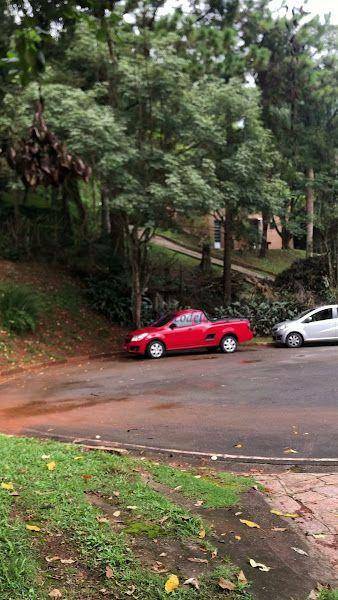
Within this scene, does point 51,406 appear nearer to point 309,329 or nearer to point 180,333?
point 180,333

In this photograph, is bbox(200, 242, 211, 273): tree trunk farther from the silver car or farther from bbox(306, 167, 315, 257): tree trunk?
the silver car

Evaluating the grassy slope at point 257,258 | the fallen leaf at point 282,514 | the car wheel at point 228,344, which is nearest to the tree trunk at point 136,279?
the car wheel at point 228,344

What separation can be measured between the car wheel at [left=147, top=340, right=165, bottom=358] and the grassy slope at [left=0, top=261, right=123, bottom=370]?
2277 millimetres

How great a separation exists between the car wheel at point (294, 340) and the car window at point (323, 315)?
2.79 ft

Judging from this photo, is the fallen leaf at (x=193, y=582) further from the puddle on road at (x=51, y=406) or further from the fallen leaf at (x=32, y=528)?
the puddle on road at (x=51, y=406)

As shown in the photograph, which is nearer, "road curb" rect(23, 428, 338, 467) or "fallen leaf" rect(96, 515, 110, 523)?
"fallen leaf" rect(96, 515, 110, 523)

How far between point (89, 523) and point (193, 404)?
5.76 meters

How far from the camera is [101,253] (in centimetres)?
2338

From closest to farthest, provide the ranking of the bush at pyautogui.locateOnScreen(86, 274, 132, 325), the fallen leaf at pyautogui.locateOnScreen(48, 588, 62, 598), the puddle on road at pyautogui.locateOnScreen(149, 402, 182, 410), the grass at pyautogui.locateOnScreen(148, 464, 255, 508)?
the fallen leaf at pyautogui.locateOnScreen(48, 588, 62, 598) < the grass at pyautogui.locateOnScreen(148, 464, 255, 508) < the puddle on road at pyautogui.locateOnScreen(149, 402, 182, 410) < the bush at pyautogui.locateOnScreen(86, 274, 132, 325)

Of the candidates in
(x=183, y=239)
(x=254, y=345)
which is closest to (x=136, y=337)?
(x=254, y=345)

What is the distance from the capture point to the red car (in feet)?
54.8

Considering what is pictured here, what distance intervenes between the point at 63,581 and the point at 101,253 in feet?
67.7

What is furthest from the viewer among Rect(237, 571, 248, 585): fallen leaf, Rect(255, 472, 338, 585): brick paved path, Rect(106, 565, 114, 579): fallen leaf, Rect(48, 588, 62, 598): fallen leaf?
Rect(255, 472, 338, 585): brick paved path

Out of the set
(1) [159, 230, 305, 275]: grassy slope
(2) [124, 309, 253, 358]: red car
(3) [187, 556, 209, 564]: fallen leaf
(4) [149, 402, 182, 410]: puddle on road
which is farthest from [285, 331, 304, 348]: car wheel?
(3) [187, 556, 209, 564]: fallen leaf
